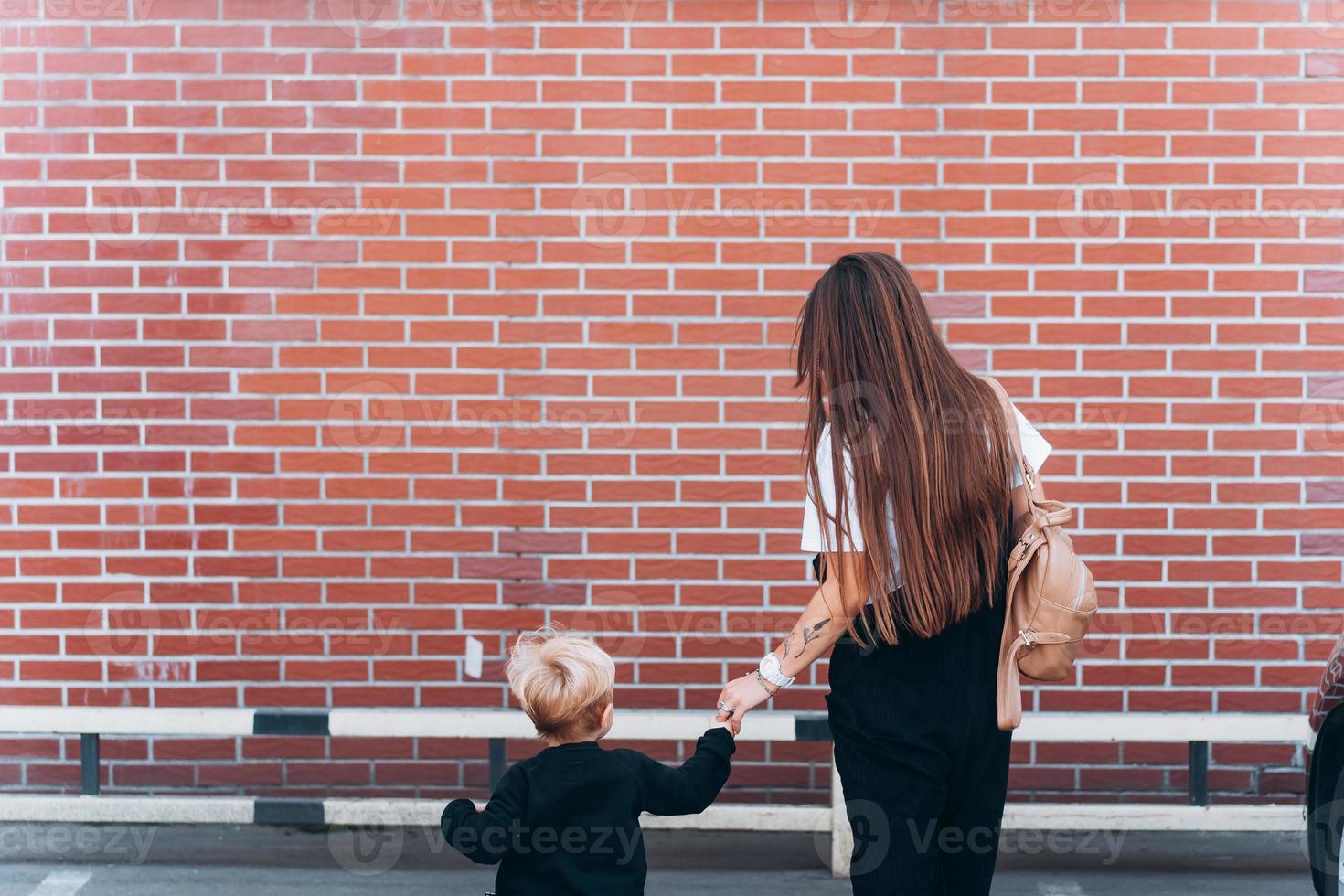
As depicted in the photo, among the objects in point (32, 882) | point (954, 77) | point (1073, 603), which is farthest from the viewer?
point (954, 77)

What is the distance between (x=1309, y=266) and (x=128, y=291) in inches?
169

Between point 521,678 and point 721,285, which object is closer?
point 521,678

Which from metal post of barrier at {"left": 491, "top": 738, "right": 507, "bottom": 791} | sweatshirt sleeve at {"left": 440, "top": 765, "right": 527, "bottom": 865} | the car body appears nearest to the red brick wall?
metal post of barrier at {"left": 491, "top": 738, "right": 507, "bottom": 791}

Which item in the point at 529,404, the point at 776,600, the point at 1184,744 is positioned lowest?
the point at 1184,744

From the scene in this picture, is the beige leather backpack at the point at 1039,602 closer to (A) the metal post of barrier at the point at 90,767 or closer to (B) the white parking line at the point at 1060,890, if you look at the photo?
A: (B) the white parking line at the point at 1060,890

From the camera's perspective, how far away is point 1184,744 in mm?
4469

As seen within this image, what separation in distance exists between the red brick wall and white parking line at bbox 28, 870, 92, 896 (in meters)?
0.67

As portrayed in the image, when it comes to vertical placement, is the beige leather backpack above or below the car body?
above

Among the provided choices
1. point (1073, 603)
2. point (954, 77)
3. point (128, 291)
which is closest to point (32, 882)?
point (128, 291)

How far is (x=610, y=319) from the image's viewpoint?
4406 mm

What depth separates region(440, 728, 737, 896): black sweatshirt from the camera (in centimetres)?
239

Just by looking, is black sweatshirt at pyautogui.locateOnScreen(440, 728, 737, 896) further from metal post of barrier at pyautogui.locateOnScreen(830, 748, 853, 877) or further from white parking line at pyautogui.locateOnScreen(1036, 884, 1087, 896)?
white parking line at pyautogui.locateOnScreen(1036, 884, 1087, 896)

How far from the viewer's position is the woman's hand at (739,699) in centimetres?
252

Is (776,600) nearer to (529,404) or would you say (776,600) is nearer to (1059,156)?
(529,404)
